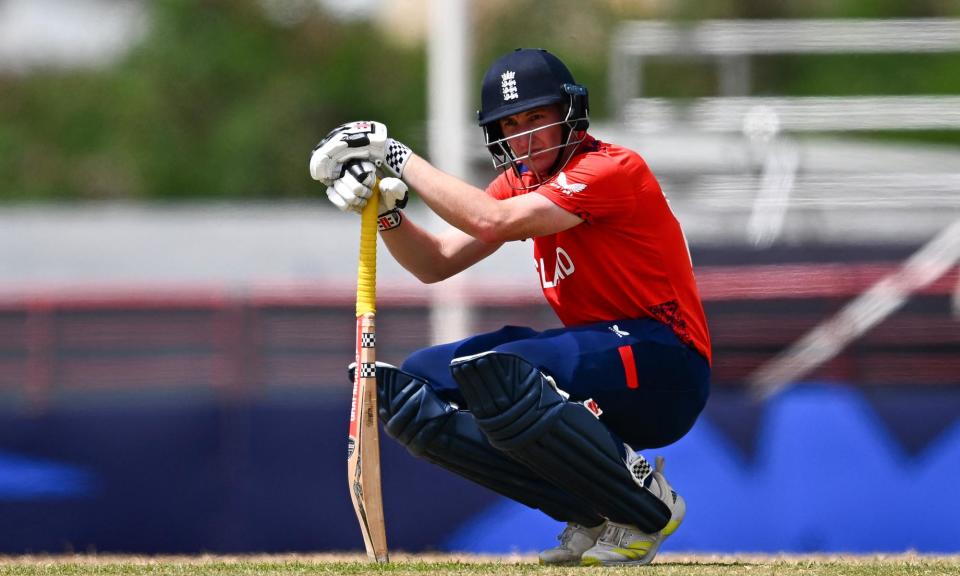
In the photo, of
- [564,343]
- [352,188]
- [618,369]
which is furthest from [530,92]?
[618,369]

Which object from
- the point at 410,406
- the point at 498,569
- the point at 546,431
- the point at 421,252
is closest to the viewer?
the point at 498,569

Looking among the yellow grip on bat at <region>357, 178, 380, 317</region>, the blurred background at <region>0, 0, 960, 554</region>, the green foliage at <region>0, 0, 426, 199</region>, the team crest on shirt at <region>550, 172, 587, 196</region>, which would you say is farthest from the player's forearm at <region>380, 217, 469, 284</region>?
the green foliage at <region>0, 0, 426, 199</region>

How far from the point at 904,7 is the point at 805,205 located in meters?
22.1

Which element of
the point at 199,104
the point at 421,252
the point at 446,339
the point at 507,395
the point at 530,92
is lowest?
the point at 199,104

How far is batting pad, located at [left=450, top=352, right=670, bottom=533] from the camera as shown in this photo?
4777 mm

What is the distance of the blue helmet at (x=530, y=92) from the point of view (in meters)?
5.14

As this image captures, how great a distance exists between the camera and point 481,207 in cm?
496

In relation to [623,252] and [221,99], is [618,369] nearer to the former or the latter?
[623,252]

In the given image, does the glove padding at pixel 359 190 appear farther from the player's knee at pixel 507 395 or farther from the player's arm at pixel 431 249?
the player's knee at pixel 507 395

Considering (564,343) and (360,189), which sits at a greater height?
(360,189)

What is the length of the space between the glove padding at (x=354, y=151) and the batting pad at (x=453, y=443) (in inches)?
25.3

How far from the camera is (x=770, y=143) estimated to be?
1098 centimetres

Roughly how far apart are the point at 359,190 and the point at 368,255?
0.77ft

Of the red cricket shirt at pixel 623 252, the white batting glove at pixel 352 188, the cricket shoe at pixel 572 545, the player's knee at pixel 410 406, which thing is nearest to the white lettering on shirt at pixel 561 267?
the red cricket shirt at pixel 623 252
